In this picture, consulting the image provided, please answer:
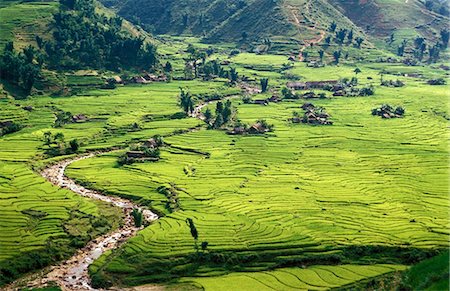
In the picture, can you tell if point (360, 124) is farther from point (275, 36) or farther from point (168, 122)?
point (275, 36)

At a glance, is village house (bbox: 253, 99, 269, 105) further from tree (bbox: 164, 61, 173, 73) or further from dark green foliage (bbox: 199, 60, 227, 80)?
tree (bbox: 164, 61, 173, 73)

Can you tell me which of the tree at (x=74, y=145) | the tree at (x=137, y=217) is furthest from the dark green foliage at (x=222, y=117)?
the tree at (x=137, y=217)

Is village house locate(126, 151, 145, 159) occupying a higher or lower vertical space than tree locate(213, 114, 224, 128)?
lower

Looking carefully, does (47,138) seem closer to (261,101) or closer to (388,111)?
(261,101)

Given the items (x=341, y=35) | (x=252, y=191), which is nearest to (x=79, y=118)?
(x=252, y=191)

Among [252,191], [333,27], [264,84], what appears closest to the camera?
[252,191]

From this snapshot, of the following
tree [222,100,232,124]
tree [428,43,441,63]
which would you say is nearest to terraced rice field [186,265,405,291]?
tree [222,100,232,124]

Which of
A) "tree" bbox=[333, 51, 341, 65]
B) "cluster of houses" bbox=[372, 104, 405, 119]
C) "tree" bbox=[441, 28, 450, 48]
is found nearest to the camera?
"cluster of houses" bbox=[372, 104, 405, 119]
